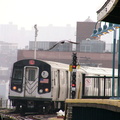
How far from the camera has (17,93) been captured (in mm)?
37219

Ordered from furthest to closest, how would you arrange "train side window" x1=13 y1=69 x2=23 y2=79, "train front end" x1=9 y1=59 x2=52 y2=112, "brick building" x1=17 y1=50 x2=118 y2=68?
1. "brick building" x1=17 y1=50 x2=118 y2=68
2. "train side window" x1=13 y1=69 x2=23 y2=79
3. "train front end" x1=9 y1=59 x2=52 y2=112

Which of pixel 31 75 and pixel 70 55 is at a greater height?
pixel 70 55

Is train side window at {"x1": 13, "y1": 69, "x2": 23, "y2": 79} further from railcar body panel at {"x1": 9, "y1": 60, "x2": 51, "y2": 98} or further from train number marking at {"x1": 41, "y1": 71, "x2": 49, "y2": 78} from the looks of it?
train number marking at {"x1": 41, "y1": 71, "x2": 49, "y2": 78}

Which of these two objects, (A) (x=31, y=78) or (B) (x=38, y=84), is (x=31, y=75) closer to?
(A) (x=31, y=78)

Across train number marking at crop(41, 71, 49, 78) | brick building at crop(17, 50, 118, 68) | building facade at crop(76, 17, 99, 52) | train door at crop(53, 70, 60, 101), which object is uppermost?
building facade at crop(76, 17, 99, 52)

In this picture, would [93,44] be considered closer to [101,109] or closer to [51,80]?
[51,80]

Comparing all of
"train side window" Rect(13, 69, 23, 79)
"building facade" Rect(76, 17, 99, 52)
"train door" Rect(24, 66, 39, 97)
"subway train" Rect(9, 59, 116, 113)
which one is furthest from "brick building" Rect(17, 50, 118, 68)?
"train door" Rect(24, 66, 39, 97)

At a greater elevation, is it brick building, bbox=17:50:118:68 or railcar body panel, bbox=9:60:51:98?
brick building, bbox=17:50:118:68

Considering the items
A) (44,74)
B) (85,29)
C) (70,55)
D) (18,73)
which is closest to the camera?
(44,74)

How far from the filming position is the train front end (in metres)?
36.6

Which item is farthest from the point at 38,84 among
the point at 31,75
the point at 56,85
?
the point at 56,85

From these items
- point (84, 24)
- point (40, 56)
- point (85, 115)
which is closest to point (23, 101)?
point (85, 115)

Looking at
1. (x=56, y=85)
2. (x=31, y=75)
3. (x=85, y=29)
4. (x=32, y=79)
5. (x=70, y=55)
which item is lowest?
(x=56, y=85)

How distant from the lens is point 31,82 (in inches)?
1451
